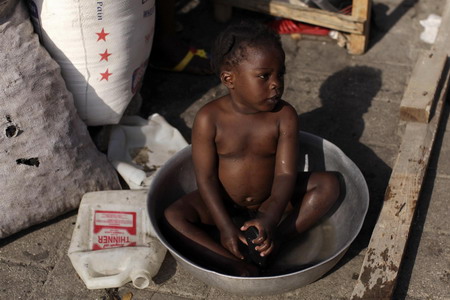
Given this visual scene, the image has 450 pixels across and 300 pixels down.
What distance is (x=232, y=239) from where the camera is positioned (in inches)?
101

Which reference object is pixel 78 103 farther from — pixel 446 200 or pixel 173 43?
pixel 446 200

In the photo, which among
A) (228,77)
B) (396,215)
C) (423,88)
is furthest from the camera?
(423,88)

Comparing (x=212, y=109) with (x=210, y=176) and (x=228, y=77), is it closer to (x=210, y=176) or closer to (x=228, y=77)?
(x=228, y=77)

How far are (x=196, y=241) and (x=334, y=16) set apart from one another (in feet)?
5.70

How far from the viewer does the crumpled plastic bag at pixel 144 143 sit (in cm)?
322

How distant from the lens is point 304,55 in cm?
390

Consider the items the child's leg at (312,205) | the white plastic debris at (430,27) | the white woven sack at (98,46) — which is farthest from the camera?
the white plastic debris at (430,27)

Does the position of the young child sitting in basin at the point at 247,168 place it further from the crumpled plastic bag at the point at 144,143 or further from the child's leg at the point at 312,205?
the crumpled plastic bag at the point at 144,143

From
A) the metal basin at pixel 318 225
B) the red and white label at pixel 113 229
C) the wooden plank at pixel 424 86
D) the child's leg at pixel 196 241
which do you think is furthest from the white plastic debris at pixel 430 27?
the red and white label at pixel 113 229

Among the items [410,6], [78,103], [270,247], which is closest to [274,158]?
[270,247]

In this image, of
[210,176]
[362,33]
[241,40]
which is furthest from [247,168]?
[362,33]

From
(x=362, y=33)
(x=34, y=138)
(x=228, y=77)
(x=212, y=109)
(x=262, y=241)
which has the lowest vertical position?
(x=362, y=33)

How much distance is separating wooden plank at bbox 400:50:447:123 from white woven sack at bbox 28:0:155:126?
47.1 inches

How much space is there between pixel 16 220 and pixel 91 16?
0.87 m
